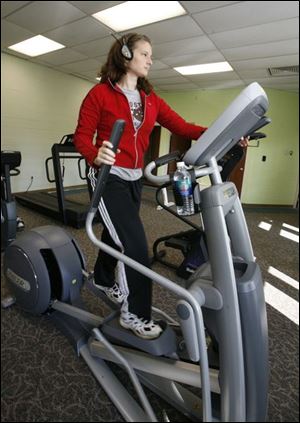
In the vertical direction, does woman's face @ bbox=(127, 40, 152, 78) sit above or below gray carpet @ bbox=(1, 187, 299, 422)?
above

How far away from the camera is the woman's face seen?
125 centimetres

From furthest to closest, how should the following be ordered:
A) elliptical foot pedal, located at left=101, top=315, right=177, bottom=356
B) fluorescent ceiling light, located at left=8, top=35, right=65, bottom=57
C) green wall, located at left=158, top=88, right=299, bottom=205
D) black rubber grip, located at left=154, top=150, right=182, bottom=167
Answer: green wall, located at left=158, top=88, right=299, bottom=205, fluorescent ceiling light, located at left=8, top=35, right=65, bottom=57, elliptical foot pedal, located at left=101, top=315, right=177, bottom=356, black rubber grip, located at left=154, top=150, right=182, bottom=167

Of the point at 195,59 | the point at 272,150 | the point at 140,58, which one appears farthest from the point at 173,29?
the point at 272,150

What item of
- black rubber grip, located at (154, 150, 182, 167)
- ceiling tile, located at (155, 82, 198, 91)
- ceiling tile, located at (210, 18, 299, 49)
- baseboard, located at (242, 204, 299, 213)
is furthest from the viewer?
ceiling tile, located at (155, 82, 198, 91)

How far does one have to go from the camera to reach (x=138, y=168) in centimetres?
138

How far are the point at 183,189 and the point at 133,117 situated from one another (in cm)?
64

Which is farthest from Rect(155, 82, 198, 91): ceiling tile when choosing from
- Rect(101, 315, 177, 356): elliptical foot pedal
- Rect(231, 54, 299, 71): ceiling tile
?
Rect(101, 315, 177, 356): elliptical foot pedal

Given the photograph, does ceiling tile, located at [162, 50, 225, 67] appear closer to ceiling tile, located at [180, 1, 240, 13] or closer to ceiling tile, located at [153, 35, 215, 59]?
ceiling tile, located at [153, 35, 215, 59]

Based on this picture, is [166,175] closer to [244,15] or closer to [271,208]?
[244,15]

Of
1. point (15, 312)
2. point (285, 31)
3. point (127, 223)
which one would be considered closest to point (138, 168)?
point (127, 223)

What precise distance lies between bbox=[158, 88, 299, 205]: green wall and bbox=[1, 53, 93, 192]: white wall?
3.28 m

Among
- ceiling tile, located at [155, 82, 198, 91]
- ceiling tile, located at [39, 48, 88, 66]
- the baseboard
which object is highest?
ceiling tile, located at [155, 82, 198, 91]

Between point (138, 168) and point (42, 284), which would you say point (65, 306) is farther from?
point (138, 168)

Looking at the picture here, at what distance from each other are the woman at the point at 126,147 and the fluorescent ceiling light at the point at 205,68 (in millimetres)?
Answer: 3934
